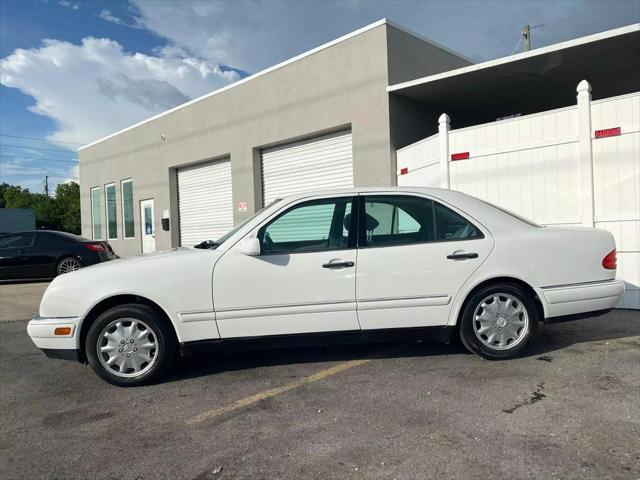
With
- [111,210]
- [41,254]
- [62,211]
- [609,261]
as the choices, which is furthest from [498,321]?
[62,211]

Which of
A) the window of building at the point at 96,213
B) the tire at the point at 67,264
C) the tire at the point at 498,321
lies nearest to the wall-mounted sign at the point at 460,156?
the tire at the point at 498,321

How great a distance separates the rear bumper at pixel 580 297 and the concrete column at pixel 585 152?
2.51m

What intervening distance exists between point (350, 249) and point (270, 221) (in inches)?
28.4

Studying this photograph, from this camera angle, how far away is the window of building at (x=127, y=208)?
1838 centimetres

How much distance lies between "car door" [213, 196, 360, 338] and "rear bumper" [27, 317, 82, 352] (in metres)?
1.14

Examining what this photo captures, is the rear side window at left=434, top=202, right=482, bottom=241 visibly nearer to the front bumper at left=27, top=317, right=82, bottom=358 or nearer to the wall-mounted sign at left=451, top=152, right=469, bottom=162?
the front bumper at left=27, top=317, right=82, bottom=358

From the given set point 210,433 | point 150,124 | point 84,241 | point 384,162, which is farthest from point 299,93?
point 210,433

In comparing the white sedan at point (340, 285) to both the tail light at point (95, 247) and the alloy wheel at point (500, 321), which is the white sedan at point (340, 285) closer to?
the alloy wheel at point (500, 321)

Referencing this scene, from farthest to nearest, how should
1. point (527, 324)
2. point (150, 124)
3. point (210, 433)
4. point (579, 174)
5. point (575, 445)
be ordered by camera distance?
1. point (150, 124)
2. point (579, 174)
3. point (527, 324)
4. point (210, 433)
5. point (575, 445)

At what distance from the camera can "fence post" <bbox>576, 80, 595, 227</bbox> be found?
21.6 ft

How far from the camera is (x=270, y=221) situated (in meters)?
4.24

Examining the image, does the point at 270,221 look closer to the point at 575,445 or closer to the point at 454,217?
the point at 454,217

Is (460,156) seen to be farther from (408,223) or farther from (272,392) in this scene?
(272,392)

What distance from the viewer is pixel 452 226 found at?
4.38 metres
